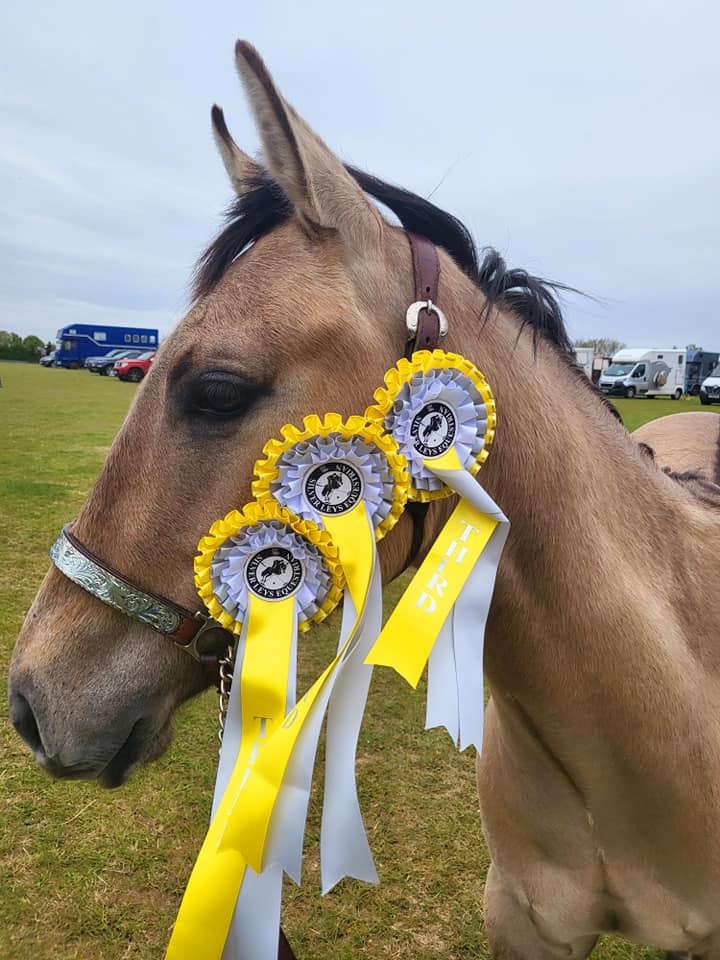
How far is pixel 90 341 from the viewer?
53906mm

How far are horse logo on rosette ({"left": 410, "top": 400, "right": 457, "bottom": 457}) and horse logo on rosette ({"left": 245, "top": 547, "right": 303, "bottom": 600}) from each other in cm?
36

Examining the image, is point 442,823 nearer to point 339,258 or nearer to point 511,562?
point 511,562

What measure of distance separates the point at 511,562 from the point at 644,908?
3.63 feet

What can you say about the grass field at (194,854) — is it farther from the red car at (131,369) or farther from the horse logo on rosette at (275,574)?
the red car at (131,369)

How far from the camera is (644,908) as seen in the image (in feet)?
5.97

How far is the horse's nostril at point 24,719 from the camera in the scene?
55.0 inches

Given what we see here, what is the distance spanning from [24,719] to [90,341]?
189ft

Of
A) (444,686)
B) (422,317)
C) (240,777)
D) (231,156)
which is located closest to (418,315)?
(422,317)

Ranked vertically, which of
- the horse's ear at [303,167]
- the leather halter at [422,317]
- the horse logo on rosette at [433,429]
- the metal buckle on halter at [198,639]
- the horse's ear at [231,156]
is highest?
the horse's ear at [231,156]

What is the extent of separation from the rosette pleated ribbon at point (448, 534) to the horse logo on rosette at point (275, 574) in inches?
8.7

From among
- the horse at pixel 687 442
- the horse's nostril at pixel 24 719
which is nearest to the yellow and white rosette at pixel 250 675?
the horse's nostril at pixel 24 719

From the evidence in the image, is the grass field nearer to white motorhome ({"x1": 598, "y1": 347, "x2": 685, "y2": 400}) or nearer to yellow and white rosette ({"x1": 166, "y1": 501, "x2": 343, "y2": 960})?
yellow and white rosette ({"x1": 166, "y1": 501, "x2": 343, "y2": 960})

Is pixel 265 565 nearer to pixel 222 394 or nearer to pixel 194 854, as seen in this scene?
pixel 222 394

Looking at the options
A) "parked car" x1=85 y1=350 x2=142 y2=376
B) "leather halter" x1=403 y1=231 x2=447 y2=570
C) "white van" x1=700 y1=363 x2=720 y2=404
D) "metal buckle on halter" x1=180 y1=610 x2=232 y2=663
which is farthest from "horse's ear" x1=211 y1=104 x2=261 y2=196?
"parked car" x1=85 y1=350 x2=142 y2=376
